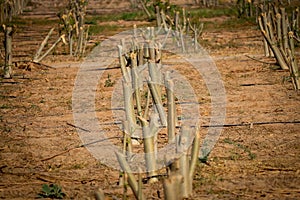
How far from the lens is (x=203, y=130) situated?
22.0ft

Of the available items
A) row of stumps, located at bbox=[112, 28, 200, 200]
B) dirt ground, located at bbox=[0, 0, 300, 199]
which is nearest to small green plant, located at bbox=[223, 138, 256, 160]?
dirt ground, located at bbox=[0, 0, 300, 199]

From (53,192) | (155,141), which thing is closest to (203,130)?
(155,141)

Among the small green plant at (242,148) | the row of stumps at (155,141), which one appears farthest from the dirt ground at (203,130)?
the row of stumps at (155,141)

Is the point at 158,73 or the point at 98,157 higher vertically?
the point at 158,73

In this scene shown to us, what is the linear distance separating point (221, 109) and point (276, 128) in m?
1.26

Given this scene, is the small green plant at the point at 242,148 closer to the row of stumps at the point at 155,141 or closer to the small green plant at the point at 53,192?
the row of stumps at the point at 155,141

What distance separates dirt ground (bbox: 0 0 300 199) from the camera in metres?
4.84

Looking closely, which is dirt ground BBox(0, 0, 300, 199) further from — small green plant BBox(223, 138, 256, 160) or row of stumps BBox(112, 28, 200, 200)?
row of stumps BBox(112, 28, 200, 200)

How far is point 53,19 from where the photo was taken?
78.1ft

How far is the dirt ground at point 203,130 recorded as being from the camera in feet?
15.9

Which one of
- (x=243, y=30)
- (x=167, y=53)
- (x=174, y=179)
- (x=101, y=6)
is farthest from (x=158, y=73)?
(x=101, y=6)

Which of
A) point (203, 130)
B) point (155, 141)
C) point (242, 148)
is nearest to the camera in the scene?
point (155, 141)

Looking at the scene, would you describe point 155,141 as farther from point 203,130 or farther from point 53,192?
point 203,130

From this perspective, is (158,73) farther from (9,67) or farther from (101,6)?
(101,6)
